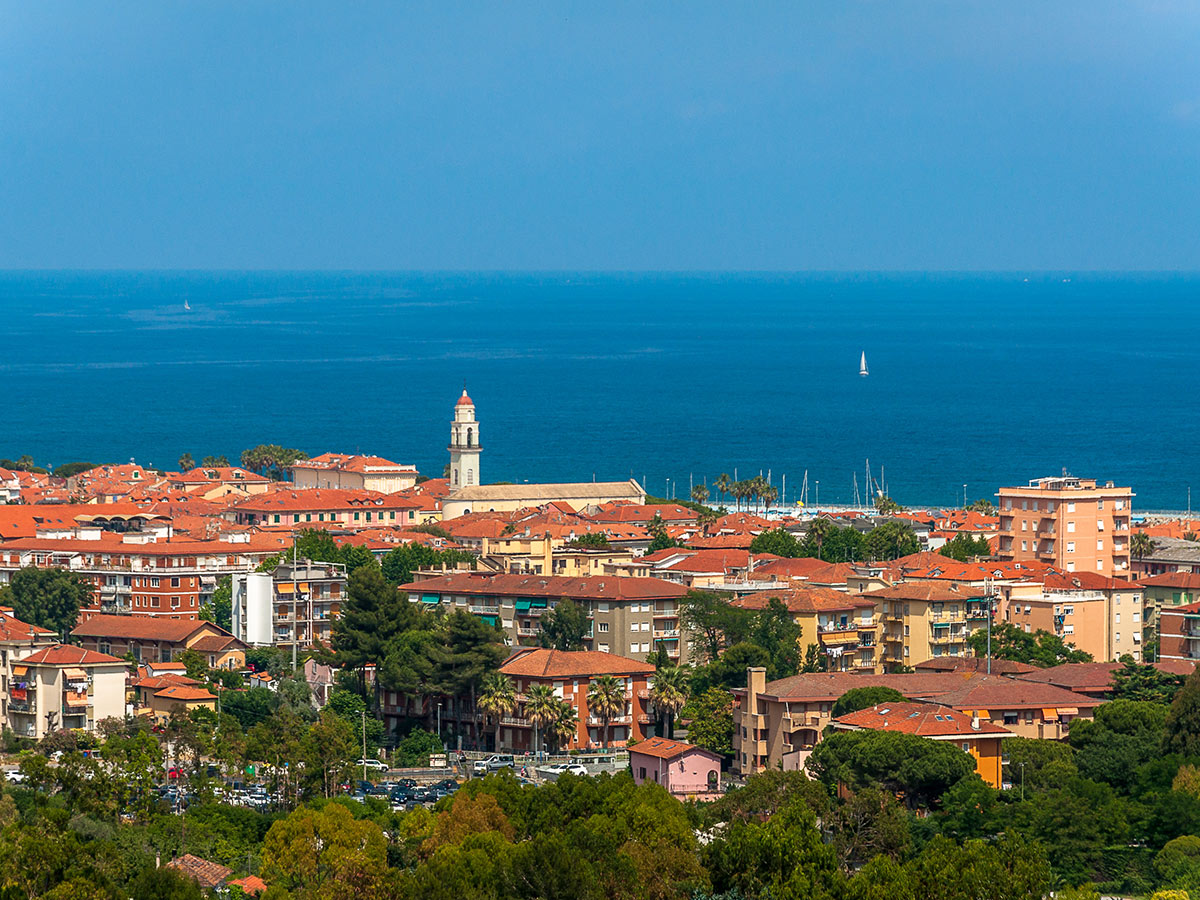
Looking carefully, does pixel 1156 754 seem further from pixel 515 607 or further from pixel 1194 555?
pixel 1194 555

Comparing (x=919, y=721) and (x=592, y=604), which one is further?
(x=592, y=604)

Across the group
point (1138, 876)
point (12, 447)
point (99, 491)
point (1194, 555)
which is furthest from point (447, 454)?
point (1138, 876)

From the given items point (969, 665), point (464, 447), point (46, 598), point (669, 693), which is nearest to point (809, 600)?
point (969, 665)

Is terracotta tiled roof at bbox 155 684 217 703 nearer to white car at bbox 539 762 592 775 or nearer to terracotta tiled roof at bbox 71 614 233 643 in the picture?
terracotta tiled roof at bbox 71 614 233 643

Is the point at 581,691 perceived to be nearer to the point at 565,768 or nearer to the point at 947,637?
the point at 565,768

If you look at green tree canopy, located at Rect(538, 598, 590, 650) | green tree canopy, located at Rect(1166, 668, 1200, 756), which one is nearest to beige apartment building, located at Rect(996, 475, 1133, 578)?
green tree canopy, located at Rect(538, 598, 590, 650)
